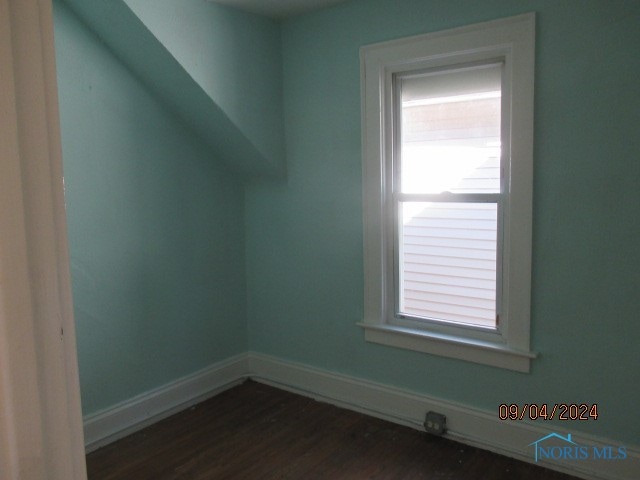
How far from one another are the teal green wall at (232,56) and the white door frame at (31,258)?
2.25m

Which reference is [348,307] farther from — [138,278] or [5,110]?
[5,110]

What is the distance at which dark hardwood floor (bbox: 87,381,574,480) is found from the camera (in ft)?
8.54

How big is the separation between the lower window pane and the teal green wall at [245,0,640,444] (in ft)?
0.77

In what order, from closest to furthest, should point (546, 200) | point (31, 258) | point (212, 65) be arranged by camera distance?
1. point (31, 258)
2. point (546, 200)
3. point (212, 65)

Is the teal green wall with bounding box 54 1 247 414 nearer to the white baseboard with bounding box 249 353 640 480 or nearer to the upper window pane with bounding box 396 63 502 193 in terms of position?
the white baseboard with bounding box 249 353 640 480

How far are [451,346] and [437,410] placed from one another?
37cm

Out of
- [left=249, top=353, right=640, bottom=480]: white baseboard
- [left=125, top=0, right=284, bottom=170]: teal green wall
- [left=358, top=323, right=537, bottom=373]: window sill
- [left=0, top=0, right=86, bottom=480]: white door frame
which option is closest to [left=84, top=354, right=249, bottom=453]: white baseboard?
[left=249, top=353, right=640, bottom=480]: white baseboard

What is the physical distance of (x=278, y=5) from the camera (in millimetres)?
3016

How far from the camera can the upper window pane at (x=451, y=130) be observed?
8.74 ft

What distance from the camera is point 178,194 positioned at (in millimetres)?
3219

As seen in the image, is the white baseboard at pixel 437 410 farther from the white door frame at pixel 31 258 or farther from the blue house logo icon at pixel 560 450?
the white door frame at pixel 31 258
